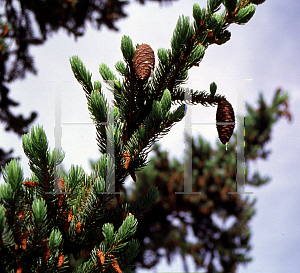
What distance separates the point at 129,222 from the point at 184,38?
1.13 m

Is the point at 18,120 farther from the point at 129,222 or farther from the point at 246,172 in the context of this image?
the point at 246,172

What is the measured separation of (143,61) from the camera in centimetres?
184

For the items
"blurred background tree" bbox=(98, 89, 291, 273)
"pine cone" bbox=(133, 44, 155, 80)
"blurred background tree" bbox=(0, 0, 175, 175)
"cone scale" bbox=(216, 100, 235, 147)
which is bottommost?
"blurred background tree" bbox=(98, 89, 291, 273)

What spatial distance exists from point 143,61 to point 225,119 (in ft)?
2.15

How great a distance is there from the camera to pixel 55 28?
2.84m

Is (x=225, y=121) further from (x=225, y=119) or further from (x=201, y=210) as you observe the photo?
(x=201, y=210)

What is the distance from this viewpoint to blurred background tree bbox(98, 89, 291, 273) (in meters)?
3.67

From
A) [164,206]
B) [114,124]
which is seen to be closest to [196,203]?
[164,206]

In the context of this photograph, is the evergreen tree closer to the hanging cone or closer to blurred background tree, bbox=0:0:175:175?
the hanging cone

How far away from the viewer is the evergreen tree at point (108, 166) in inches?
58.9

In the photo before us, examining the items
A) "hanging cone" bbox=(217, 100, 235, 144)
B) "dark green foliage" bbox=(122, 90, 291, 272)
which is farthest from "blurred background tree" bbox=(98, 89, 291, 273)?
"hanging cone" bbox=(217, 100, 235, 144)

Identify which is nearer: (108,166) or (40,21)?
(108,166)

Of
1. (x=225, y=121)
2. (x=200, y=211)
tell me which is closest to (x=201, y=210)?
(x=200, y=211)

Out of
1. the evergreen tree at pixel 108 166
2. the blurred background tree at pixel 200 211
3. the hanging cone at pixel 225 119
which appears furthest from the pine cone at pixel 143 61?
the blurred background tree at pixel 200 211
